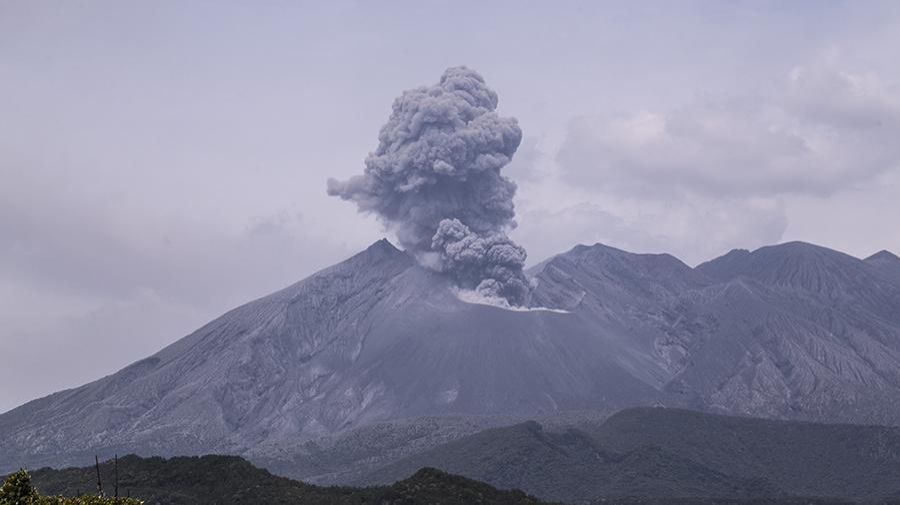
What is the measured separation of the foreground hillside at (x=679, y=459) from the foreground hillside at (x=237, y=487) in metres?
53.0

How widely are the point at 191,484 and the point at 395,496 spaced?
1867 cm

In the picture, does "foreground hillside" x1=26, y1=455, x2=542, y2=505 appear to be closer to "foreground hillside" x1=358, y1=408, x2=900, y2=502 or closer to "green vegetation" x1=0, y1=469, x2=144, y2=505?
"green vegetation" x1=0, y1=469, x2=144, y2=505

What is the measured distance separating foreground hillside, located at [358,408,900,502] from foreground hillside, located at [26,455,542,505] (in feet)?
174

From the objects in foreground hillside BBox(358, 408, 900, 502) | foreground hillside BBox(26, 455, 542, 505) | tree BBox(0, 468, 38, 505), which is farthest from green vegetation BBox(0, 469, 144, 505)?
foreground hillside BBox(358, 408, 900, 502)

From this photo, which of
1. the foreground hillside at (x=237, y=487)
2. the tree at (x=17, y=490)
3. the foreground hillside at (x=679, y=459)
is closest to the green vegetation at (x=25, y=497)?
the tree at (x=17, y=490)

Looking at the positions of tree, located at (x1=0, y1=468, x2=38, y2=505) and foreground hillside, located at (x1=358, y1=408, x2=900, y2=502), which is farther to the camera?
foreground hillside, located at (x1=358, y1=408, x2=900, y2=502)

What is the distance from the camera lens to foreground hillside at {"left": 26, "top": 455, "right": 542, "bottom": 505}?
80875 millimetres

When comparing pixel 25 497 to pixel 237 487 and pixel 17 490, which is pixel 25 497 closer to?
pixel 17 490

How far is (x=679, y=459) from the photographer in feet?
509

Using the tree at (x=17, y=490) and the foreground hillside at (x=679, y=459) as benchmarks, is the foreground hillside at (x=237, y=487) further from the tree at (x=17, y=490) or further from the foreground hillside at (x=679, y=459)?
the foreground hillside at (x=679, y=459)

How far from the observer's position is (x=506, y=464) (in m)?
150

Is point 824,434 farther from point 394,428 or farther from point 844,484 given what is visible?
point 394,428

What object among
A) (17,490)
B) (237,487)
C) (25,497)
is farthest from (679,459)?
(17,490)

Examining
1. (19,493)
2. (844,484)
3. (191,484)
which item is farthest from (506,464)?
(19,493)
